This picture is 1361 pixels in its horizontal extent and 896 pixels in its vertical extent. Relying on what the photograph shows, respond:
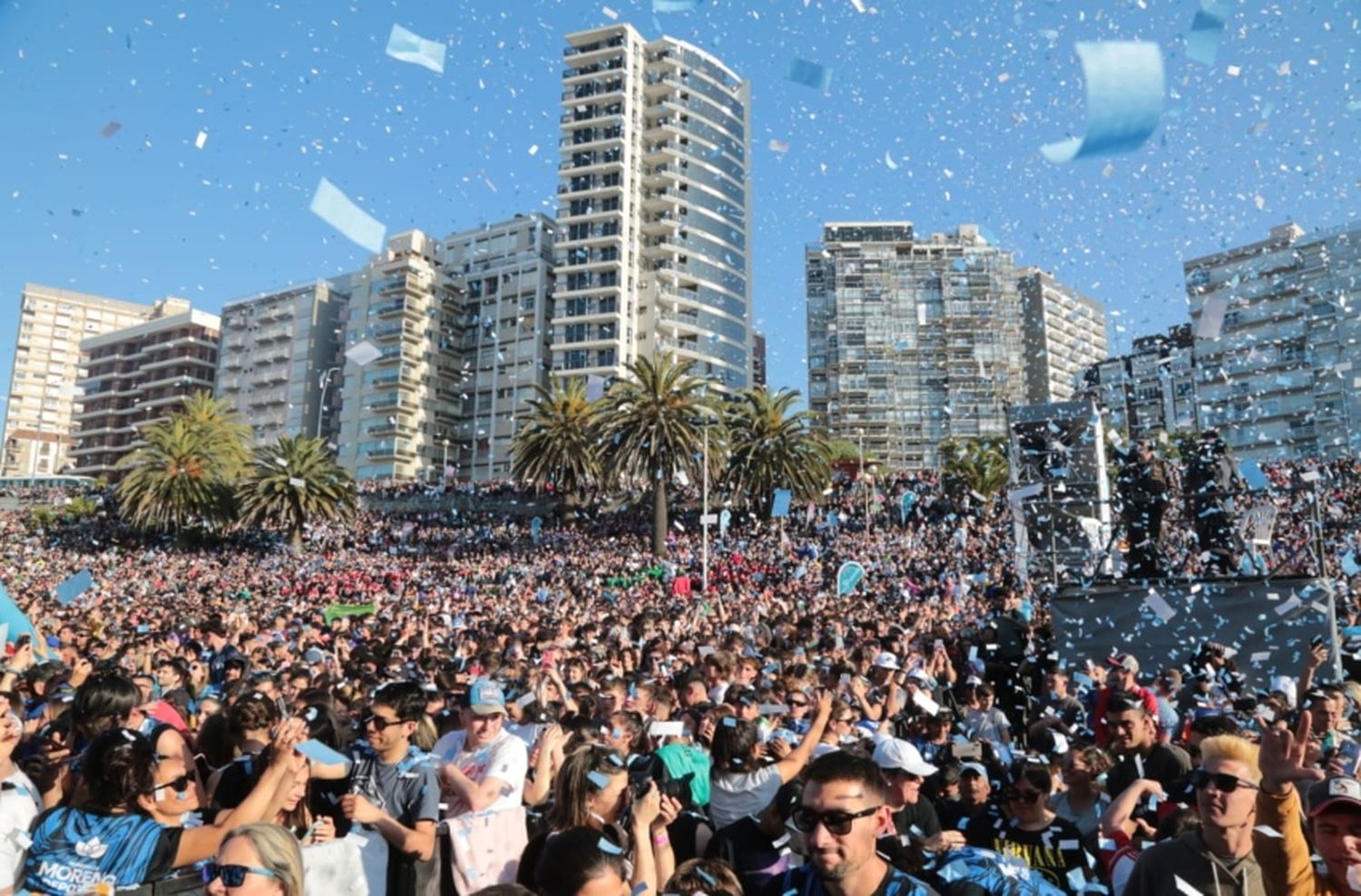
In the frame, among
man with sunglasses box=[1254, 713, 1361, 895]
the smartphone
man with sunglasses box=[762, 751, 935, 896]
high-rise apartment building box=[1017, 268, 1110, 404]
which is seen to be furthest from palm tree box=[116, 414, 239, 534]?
high-rise apartment building box=[1017, 268, 1110, 404]

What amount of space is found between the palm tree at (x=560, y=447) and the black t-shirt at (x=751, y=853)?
42646 mm

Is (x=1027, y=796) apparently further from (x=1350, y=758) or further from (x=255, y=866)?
(x=255, y=866)

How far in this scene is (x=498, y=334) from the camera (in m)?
89.2

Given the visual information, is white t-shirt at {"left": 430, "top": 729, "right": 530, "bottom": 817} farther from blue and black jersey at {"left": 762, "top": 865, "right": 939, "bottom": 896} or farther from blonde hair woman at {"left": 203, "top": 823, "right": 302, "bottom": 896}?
blue and black jersey at {"left": 762, "top": 865, "right": 939, "bottom": 896}

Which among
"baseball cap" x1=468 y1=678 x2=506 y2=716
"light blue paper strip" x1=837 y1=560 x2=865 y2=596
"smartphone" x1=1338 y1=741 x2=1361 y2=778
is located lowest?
"smartphone" x1=1338 y1=741 x2=1361 y2=778

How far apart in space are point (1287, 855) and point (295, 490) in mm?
51797

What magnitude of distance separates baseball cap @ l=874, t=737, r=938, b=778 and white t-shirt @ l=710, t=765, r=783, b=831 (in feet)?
1.65

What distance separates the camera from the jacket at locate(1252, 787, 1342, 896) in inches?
130

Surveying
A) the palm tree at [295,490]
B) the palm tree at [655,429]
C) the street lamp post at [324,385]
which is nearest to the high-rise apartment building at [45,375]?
the street lamp post at [324,385]

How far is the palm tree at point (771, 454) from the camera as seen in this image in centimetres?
4384

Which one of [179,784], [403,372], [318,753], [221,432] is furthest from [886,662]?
[403,372]

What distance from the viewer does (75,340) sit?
455 ft

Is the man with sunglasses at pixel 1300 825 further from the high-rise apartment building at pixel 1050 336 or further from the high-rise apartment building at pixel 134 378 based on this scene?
the high-rise apartment building at pixel 1050 336

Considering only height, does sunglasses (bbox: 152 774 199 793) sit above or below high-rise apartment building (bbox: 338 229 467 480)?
below
